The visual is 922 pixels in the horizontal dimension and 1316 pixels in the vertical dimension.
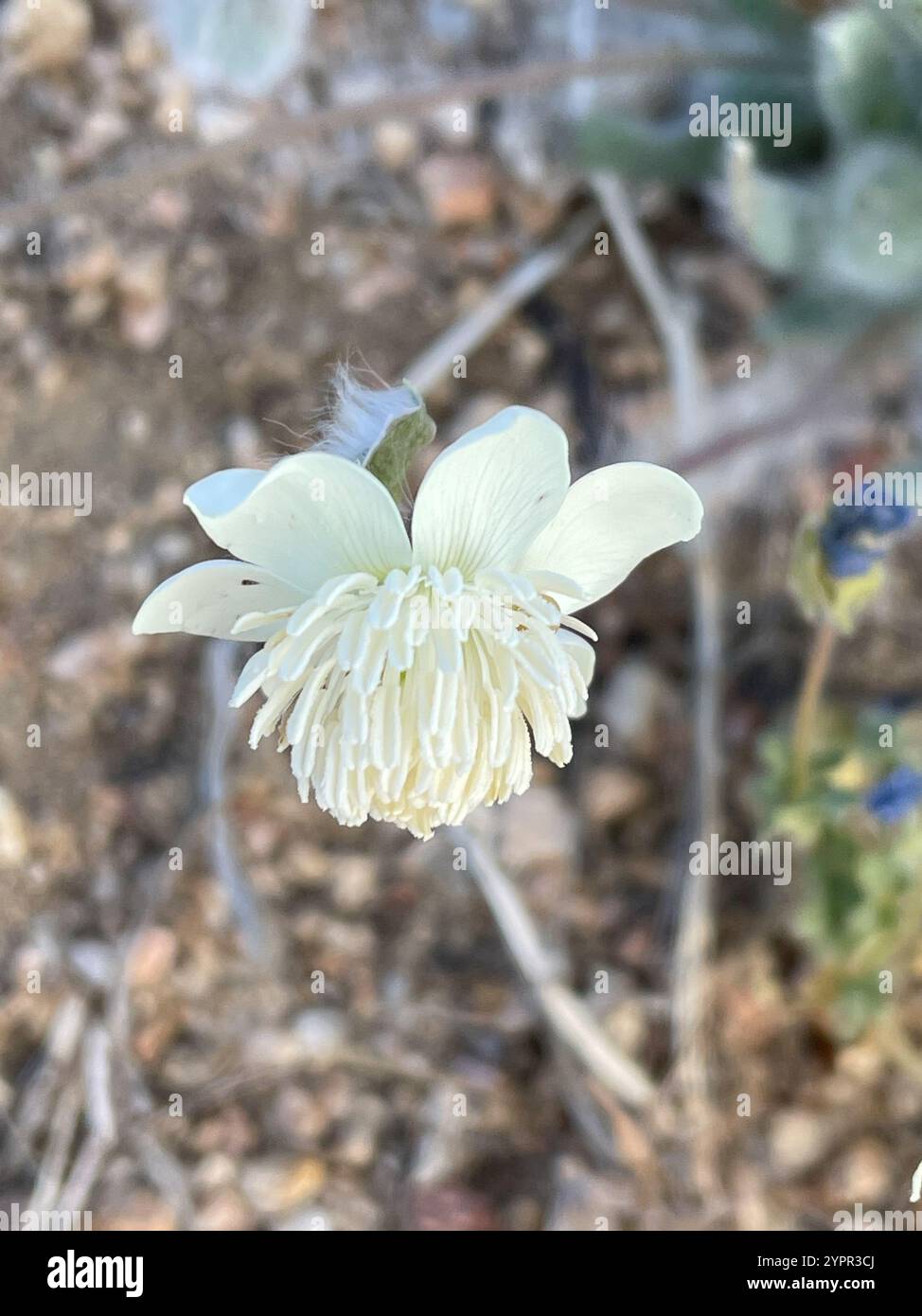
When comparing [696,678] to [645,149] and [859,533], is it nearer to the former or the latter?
[859,533]

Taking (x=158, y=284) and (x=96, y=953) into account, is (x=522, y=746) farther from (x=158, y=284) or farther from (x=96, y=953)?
(x=158, y=284)

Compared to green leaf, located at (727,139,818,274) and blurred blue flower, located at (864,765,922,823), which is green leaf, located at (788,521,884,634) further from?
green leaf, located at (727,139,818,274)

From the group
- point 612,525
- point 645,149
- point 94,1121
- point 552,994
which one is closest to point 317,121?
point 645,149

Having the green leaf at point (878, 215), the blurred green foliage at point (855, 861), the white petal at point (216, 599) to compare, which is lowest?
the blurred green foliage at point (855, 861)

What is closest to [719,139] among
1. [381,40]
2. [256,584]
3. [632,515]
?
[381,40]

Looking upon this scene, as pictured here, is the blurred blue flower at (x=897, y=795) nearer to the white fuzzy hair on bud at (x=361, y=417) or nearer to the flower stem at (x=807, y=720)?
the flower stem at (x=807, y=720)

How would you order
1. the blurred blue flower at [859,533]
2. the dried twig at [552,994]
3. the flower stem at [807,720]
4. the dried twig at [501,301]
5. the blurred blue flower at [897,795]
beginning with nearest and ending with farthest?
the blurred blue flower at [859,533]
the blurred blue flower at [897,795]
the flower stem at [807,720]
the dried twig at [552,994]
the dried twig at [501,301]

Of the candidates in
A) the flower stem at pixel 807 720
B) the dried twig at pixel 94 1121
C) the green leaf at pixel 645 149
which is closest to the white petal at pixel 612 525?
the flower stem at pixel 807 720
